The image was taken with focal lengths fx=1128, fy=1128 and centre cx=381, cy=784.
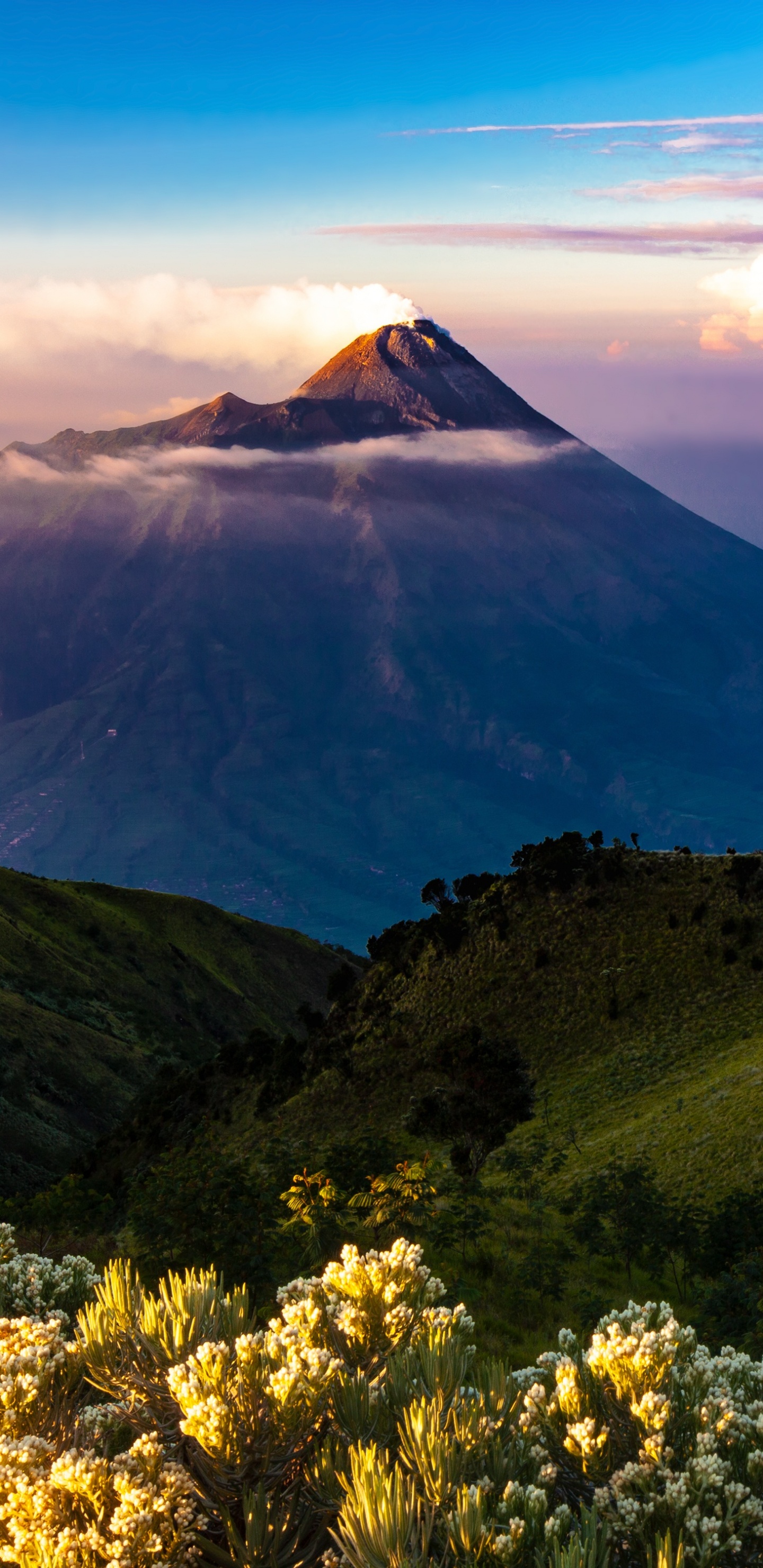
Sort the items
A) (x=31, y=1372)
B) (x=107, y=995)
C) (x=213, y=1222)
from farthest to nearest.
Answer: (x=107, y=995) < (x=213, y=1222) < (x=31, y=1372)

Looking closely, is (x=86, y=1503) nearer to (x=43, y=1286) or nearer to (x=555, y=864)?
(x=43, y=1286)

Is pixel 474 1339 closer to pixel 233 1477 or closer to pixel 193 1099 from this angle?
pixel 233 1477

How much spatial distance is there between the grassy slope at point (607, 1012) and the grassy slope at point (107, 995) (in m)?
18.8

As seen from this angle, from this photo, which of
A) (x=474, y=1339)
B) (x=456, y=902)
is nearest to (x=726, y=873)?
(x=456, y=902)

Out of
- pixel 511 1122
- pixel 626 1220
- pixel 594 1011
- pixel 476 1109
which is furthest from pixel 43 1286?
pixel 594 1011

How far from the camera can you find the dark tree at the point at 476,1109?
3638 centimetres

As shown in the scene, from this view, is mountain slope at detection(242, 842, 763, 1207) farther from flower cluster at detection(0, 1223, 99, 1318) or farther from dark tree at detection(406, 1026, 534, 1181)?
flower cluster at detection(0, 1223, 99, 1318)

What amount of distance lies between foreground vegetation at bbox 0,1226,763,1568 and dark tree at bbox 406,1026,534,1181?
23.9m

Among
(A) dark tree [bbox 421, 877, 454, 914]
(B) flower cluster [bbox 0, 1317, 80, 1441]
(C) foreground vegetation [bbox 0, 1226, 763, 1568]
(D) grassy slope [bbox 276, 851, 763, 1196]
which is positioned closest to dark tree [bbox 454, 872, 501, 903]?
(A) dark tree [bbox 421, 877, 454, 914]

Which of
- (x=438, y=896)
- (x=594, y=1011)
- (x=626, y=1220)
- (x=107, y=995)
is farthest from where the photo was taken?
(x=107, y=995)

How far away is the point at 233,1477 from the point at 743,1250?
1862cm

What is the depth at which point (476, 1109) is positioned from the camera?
120 ft

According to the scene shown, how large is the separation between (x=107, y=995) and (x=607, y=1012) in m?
59.0

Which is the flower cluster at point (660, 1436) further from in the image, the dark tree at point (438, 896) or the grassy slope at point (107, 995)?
the dark tree at point (438, 896)
